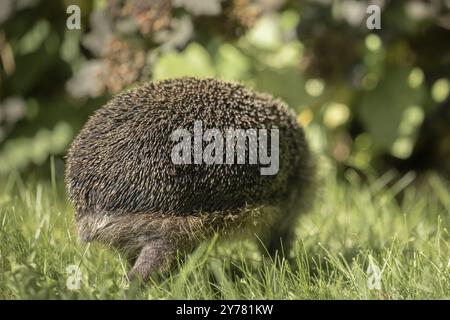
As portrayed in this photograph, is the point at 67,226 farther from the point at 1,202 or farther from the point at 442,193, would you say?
the point at 442,193

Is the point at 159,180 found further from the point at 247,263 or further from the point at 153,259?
the point at 247,263

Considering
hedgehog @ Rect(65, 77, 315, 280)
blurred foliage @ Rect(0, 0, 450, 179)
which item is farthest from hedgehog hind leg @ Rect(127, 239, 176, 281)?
blurred foliage @ Rect(0, 0, 450, 179)

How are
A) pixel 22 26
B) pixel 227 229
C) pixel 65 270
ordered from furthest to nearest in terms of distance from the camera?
pixel 22 26, pixel 227 229, pixel 65 270

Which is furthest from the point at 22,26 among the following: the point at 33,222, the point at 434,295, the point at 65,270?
the point at 434,295

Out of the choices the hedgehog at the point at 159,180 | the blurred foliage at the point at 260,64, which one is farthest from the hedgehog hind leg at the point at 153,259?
the blurred foliage at the point at 260,64

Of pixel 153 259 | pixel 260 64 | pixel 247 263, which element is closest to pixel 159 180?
pixel 153 259

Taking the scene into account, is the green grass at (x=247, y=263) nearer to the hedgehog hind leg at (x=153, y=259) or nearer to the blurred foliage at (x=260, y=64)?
the hedgehog hind leg at (x=153, y=259)
